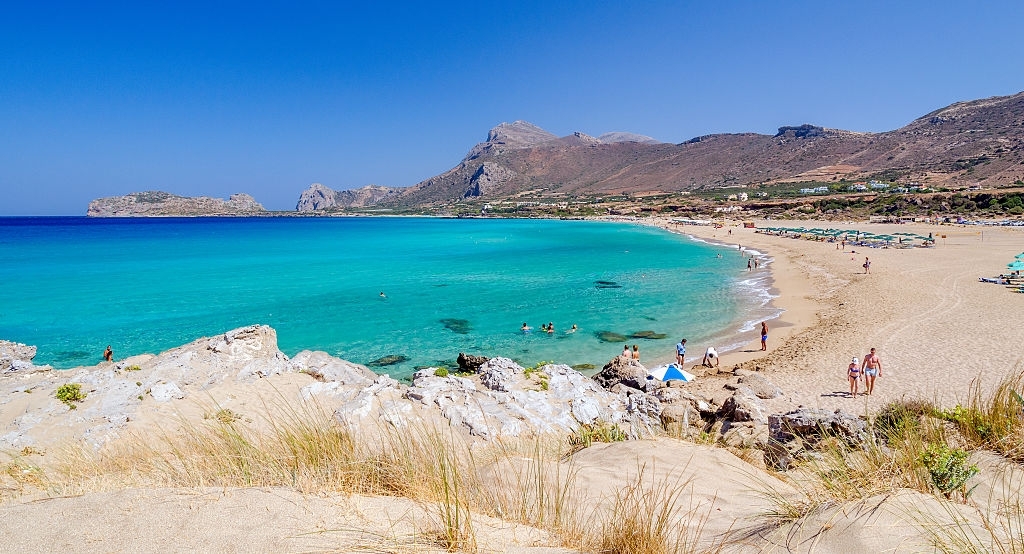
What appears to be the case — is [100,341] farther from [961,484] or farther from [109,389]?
[961,484]

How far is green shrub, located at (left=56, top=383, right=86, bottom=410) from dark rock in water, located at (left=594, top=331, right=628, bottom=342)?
1600 centimetres

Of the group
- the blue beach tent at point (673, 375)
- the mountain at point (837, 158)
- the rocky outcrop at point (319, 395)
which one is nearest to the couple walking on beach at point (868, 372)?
the blue beach tent at point (673, 375)

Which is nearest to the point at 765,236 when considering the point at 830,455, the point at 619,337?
the point at 619,337

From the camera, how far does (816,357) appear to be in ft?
51.2

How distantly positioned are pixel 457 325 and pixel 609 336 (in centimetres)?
727

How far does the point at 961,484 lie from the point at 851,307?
23069 millimetres

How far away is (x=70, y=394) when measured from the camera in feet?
28.4

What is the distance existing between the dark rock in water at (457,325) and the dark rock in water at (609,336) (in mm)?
5883

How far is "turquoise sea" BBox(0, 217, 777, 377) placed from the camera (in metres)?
19.2

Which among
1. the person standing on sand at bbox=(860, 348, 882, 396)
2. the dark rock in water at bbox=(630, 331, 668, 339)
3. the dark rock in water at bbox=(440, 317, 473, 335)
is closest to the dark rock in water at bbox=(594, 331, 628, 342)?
the dark rock in water at bbox=(630, 331, 668, 339)

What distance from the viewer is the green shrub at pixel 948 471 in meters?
3.13

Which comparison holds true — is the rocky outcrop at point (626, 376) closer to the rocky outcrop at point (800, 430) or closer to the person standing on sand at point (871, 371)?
the rocky outcrop at point (800, 430)

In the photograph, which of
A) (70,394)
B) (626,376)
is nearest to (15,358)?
(70,394)

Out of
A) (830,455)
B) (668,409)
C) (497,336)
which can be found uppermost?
(830,455)
